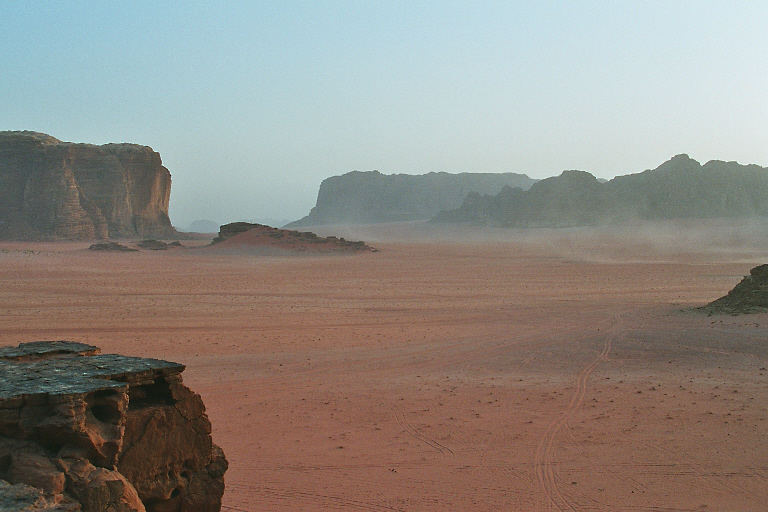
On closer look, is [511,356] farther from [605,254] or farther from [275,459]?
[605,254]

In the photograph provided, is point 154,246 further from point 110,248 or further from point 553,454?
point 553,454

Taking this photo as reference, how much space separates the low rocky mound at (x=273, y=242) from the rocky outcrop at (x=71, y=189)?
1416 cm

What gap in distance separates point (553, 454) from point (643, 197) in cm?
8155

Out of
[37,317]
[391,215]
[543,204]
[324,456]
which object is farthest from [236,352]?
[391,215]

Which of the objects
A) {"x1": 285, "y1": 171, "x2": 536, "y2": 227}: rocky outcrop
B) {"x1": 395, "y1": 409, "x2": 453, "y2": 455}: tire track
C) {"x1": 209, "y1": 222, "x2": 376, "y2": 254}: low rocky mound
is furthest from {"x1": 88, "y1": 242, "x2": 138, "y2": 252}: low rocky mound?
{"x1": 285, "y1": 171, "x2": 536, "y2": 227}: rocky outcrop

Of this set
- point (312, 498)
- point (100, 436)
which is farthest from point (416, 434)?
point (100, 436)

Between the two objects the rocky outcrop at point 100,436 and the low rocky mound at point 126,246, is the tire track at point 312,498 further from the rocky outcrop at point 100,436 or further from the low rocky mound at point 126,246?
the low rocky mound at point 126,246

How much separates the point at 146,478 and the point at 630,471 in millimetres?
4916

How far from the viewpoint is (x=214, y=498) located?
15.0ft

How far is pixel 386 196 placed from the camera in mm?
149125

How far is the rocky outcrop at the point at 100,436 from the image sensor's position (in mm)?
3377

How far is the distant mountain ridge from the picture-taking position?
256 ft

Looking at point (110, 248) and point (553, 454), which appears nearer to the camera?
point (553, 454)

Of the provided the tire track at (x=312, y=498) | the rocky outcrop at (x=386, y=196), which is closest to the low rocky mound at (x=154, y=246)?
the tire track at (x=312, y=498)
